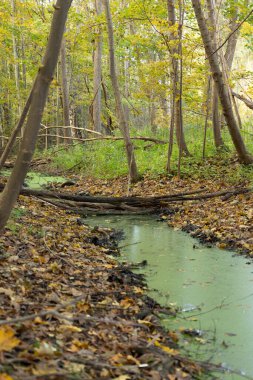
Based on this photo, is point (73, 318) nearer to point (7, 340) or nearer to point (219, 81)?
point (7, 340)

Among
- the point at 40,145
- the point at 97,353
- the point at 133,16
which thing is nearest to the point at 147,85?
the point at 133,16

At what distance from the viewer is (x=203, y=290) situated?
481cm

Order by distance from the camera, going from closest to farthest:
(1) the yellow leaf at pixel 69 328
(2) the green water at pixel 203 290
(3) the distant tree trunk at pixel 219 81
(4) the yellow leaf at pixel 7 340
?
(4) the yellow leaf at pixel 7 340
(1) the yellow leaf at pixel 69 328
(2) the green water at pixel 203 290
(3) the distant tree trunk at pixel 219 81

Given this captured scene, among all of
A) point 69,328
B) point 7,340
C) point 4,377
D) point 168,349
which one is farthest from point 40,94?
point 4,377

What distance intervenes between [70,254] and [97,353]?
2706mm

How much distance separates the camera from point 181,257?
6184 mm

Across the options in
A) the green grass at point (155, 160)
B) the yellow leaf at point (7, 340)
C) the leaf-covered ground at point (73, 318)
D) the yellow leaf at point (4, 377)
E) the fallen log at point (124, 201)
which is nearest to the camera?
the yellow leaf at point (4, 377)

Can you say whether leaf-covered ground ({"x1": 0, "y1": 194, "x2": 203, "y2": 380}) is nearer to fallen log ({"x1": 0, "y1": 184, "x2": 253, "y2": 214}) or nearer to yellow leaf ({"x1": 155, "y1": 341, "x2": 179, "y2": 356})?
yellow leaf ({"x1": 155, "y1": 341, "x2": 179, "y2": 356})

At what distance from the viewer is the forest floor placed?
248 centimetres

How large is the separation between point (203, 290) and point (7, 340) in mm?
2889

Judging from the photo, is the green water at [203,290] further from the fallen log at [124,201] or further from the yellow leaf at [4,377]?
the yellow leaf at [4,377]

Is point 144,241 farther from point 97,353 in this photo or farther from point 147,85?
point 147,85

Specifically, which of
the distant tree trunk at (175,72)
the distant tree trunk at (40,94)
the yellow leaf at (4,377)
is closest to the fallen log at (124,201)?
the distant tree trunk at (175,72)

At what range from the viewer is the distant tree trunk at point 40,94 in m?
3.96
